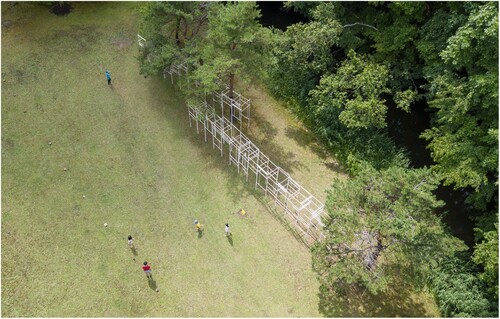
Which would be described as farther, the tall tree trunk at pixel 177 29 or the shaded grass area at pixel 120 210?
the tall tree trunk at pixel 177 29

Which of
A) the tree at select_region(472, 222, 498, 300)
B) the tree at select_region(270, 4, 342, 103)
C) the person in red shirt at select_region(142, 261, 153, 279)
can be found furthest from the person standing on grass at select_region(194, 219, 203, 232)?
the tree at select_region(472, 222, 498, 300)

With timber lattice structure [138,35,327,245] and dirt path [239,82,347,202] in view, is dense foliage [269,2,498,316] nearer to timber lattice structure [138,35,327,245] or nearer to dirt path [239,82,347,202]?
dirt path [239,82,347,202]

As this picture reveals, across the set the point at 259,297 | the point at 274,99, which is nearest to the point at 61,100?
the point at 274,99

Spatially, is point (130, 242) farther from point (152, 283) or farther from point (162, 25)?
point (162, 25)

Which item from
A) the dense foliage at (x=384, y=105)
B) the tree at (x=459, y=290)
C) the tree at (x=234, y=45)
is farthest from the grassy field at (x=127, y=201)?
the tree at (x=234, y=45)

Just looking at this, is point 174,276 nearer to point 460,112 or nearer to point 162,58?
point 162,58

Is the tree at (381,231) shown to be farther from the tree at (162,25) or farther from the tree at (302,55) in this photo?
the tree at (162,25)

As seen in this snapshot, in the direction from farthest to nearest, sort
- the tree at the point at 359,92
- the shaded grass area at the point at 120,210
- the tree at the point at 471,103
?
the tree at the point at 359,92 → the shaded grass area at the point at 120,210 → the tree at the point at 471,103

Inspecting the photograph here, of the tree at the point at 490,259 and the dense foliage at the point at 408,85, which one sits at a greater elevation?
the dense foliage at the point at 408,85
